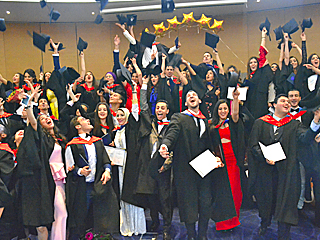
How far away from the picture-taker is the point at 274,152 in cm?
392

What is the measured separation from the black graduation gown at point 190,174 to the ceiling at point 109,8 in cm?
399

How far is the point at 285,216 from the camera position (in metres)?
3.79

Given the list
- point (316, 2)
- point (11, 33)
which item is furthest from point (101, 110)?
point (316, 2)

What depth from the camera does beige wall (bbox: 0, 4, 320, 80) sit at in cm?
732

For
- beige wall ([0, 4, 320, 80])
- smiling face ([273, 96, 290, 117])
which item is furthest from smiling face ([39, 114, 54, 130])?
beige wall ([0, 4, 320, 80])

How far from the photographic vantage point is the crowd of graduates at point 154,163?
148 inches

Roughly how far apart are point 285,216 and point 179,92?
7.44ft

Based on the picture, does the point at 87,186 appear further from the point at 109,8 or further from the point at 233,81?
the point at 109,8

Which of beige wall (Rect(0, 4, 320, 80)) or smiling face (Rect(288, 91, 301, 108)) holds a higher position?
beige wall (Rect(0, 4, 320, 80))

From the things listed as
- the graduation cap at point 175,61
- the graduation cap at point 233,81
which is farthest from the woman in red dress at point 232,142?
the graduation cap at point 175,61

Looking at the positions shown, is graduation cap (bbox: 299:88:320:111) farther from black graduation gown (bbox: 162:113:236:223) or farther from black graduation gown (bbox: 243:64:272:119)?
black graduation gown (bbox: 162:113:236:223)

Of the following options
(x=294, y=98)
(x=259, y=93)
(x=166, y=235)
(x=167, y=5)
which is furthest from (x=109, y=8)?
(x=166, y=235)

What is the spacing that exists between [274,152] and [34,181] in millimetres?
2757

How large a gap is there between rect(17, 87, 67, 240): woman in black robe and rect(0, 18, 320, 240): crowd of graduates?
11mm
